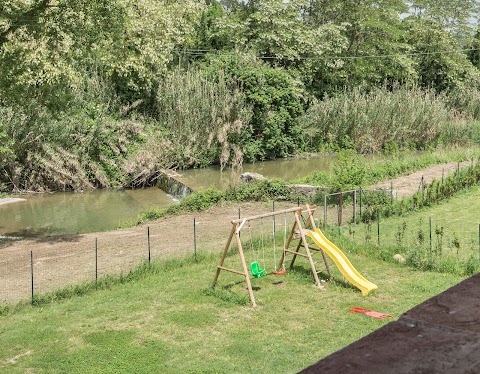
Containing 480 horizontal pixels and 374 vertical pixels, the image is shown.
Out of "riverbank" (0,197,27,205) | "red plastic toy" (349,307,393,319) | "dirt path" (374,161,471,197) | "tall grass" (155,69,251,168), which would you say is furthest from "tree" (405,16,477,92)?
"red plastic toy" (349,307,393,319)

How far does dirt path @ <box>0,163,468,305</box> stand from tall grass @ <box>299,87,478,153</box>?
1993 cm

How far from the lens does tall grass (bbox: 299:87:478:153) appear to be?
42719 millimetres

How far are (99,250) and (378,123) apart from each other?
28485mm

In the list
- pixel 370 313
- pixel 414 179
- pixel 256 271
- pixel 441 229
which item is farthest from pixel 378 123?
pixel 370 313

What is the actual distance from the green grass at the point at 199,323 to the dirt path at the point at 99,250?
1.41m

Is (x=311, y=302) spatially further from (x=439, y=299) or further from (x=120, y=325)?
(x=439, y=299)

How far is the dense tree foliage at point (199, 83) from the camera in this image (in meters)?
21.5

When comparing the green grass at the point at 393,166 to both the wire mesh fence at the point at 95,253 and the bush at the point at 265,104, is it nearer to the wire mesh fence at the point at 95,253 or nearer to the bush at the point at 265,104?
the wire mesh fence at the point at 95,253

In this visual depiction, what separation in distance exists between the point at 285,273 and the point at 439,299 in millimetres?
13530

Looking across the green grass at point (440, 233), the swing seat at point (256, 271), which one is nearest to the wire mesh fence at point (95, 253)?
the swing seat at point (256, 271)

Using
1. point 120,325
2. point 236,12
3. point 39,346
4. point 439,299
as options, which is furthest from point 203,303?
point 236,12

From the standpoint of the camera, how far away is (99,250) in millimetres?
18750

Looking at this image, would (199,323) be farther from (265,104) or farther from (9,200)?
(265,104)

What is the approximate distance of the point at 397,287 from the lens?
1434 cm
